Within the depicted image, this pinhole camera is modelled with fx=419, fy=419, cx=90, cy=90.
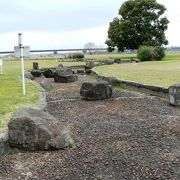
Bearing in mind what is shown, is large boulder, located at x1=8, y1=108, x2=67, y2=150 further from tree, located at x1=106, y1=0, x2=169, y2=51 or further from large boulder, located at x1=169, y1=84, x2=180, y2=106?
tree, located at x1=106, y1=0, x2=169, y2=51

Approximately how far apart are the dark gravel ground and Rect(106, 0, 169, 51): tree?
40.6 metres

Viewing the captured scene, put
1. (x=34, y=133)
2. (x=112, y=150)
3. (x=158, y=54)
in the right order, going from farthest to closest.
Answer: (x=158, y=54)
(x=112, y=150)
(x=34, y=133)

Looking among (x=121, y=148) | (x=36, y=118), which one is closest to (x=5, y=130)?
(x=36, y=118)

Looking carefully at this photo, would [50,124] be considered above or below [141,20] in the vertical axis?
below

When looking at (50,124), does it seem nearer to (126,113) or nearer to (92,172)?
(92,172)

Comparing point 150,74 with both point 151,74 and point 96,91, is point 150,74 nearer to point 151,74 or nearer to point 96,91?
point 151,74

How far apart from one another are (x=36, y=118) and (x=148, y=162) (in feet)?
6.85

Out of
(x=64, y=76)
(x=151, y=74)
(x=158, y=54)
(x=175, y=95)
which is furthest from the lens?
(x=158, y=54)

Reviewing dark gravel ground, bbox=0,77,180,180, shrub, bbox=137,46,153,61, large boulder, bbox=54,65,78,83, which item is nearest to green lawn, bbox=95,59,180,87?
large boulder, bbox=54,65,78,83

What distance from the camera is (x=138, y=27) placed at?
5247 cm

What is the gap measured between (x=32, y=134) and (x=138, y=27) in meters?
46.7

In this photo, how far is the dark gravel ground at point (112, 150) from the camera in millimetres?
6062

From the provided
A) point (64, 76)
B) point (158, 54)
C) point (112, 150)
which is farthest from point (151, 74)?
point (158, 54)

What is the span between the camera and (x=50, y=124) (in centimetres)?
736
